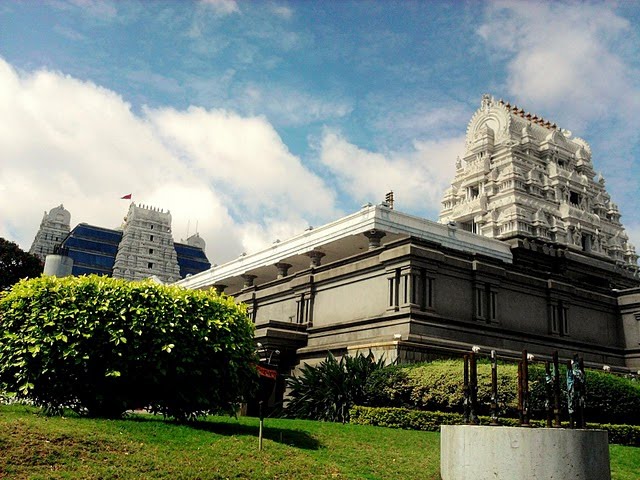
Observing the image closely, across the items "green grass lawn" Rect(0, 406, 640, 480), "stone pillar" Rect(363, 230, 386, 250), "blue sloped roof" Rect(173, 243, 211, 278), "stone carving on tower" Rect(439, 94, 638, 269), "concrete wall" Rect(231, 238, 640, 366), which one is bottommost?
"green grass lawn" Rect(0, 406, 640, 480)

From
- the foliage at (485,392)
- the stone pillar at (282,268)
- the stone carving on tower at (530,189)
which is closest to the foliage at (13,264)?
the stone pillar at (282,268)

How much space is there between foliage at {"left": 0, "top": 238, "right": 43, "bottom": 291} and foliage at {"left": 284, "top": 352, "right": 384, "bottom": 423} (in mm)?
45323

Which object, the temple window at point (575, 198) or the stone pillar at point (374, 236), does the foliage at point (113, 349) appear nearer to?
the stone pillar at point (374, 236)

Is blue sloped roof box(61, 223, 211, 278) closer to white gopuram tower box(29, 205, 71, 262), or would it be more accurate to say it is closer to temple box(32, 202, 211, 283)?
temple box(32, 202, 211, 283)

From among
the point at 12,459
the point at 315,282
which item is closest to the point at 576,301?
the point at 315,282

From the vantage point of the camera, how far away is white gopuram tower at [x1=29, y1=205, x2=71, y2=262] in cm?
11350

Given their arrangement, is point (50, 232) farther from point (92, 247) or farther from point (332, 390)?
point (332, 390)

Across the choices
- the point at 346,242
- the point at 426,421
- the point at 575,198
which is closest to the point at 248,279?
the point at 346,242

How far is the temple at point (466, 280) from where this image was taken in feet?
97.2

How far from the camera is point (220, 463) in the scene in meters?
13.1

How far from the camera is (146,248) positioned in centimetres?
10025

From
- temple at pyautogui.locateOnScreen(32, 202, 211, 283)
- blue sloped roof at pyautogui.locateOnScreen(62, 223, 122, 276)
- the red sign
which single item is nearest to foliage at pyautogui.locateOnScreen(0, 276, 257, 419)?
the red sign

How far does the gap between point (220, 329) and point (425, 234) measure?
2427 cm

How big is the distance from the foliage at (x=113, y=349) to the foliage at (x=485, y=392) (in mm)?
7596
